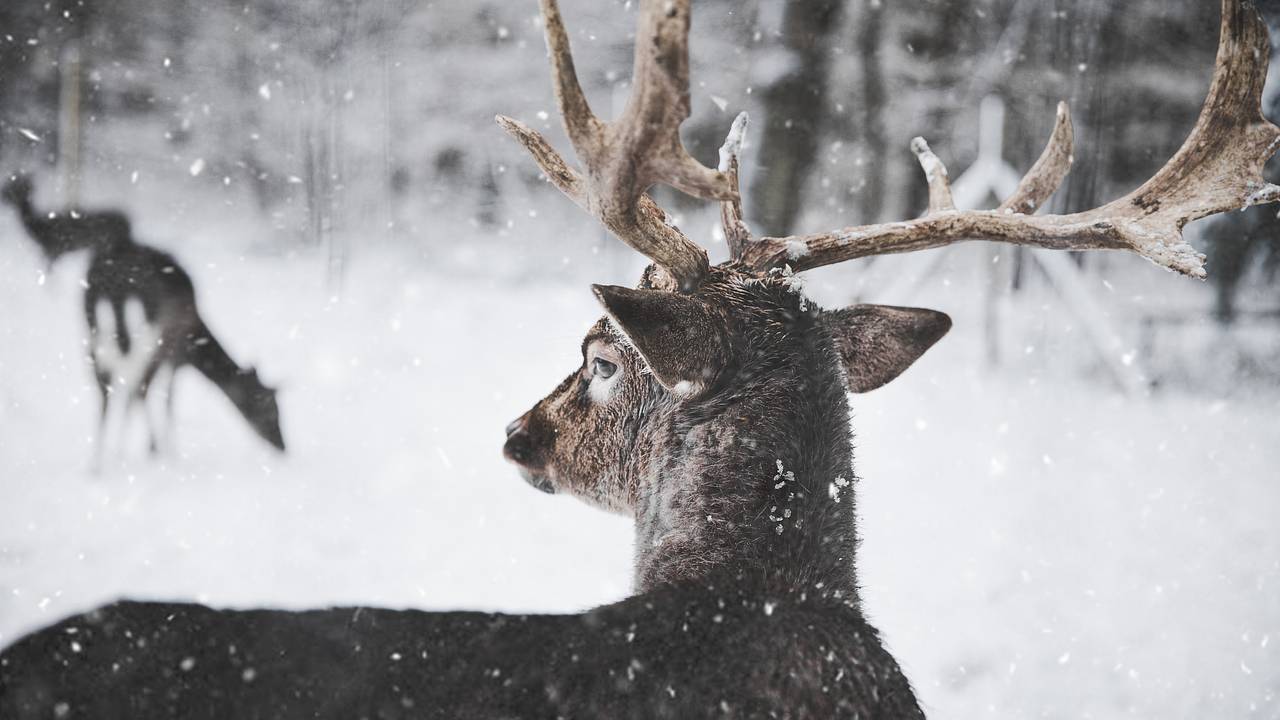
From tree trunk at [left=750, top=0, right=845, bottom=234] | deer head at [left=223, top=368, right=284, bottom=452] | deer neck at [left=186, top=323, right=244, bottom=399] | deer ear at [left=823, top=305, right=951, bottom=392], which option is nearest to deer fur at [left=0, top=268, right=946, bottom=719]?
deer ear at [left=823, top=305, right=951, bottom=392]

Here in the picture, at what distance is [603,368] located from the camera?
4.95 feet

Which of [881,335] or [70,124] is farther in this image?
[70,124]

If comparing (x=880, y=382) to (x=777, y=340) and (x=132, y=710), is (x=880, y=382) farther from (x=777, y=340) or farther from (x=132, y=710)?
(x=132, y=710)

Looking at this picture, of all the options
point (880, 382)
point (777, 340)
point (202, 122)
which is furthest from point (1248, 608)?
point (202, 122)

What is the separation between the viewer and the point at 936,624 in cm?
360

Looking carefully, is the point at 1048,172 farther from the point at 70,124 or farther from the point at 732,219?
the point at 70,124

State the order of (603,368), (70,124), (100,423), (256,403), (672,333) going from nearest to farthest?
(672,333) < (603,368) < (70,124) < (100,423) < (256,403)

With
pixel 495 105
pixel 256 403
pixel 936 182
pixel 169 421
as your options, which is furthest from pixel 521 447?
pixel 169 421

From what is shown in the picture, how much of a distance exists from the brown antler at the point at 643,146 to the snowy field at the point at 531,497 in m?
2.39

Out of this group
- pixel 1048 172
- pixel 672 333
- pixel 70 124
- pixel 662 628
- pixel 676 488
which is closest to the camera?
pixel 662 628

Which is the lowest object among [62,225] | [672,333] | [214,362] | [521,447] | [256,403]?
[521,447]

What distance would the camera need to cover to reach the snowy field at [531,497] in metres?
3.49

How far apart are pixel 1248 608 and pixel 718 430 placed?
3.81 metres

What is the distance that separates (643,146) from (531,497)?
2910 millimetres
